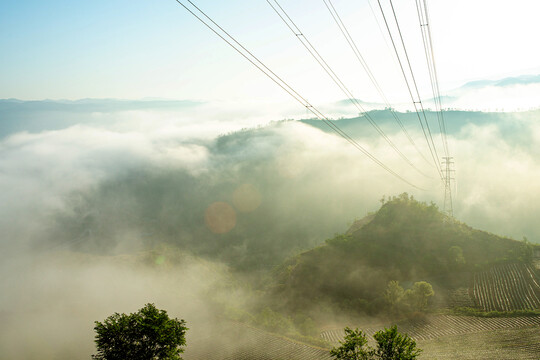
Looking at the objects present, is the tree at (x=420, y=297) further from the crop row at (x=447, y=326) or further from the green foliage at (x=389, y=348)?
the green foliage at (x=389, y=348)

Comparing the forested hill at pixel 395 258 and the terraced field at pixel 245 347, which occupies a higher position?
the forested hill at pixel 395 258

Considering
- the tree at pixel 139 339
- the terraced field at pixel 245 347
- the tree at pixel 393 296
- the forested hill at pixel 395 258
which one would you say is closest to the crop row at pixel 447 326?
the tree at pixel 393 296

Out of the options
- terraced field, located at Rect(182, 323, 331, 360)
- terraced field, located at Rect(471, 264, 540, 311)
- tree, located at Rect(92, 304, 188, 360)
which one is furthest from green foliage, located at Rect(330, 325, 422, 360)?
terraced field, located at Rect(471, 264, 540, 311)

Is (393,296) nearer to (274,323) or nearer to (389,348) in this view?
(274,323)

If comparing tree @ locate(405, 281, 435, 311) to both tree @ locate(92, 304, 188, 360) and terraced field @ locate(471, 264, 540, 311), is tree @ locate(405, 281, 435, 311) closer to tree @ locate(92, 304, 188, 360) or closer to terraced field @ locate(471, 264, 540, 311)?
terraced field @ locate(471, 264, 540, 311)

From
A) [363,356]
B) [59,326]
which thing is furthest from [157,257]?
[363,356]

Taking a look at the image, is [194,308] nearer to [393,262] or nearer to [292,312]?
[292,312]
